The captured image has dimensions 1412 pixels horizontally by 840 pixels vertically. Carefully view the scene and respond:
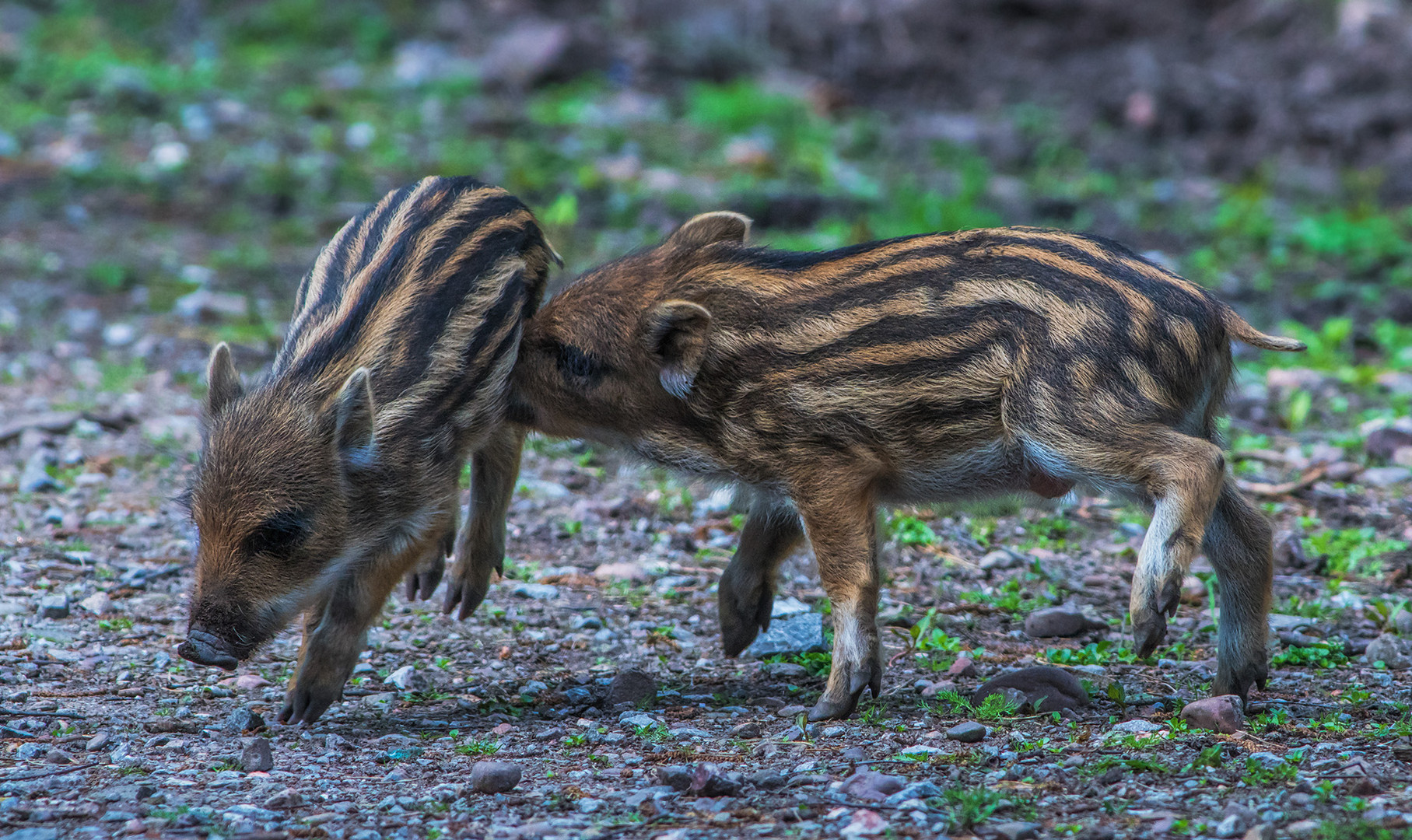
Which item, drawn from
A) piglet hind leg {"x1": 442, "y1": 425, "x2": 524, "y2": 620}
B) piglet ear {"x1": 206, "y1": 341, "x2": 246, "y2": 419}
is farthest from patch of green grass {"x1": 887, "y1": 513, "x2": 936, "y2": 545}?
piglet ear {"x1": 206, "y1": 341, "x2": 246, "y2": 419}

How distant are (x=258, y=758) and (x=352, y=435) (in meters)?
0.94

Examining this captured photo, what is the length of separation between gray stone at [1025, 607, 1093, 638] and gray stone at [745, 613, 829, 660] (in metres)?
0.68

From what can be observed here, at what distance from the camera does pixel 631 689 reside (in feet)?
14.3

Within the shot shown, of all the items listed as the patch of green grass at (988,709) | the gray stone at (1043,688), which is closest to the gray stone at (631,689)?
the patch of green grass at (988,709)

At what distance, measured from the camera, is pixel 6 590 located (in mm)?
4848

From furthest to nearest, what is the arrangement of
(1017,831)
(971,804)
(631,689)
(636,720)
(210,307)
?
(210,307)
(631,689)
(636,720)
(971,804)
(1017,831)

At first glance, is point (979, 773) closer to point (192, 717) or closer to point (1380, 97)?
point (192, 717)

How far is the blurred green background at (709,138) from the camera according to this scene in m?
8.48

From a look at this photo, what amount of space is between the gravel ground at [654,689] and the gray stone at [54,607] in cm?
2

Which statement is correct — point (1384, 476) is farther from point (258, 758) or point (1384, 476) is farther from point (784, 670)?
point (258, 758)

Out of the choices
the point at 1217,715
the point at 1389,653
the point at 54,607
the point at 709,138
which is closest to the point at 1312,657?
the point at 1389,653

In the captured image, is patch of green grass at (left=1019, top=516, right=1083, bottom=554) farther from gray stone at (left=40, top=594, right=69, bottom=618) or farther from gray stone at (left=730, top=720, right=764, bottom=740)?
gray stone at (left=40, top=594, right=69, bottom=618)

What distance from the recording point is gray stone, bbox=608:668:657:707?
170 inches

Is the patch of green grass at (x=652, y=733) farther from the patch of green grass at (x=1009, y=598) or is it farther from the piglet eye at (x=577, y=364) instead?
the patch of green grass at (x=1009, y=598)
